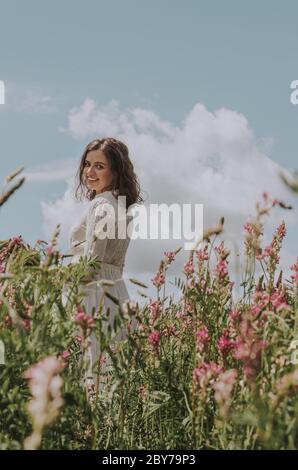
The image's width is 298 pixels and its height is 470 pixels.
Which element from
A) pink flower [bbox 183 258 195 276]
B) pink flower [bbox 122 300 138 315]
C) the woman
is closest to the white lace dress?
the woman

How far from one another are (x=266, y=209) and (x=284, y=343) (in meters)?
0.51

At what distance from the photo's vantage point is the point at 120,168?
5797 millimetres

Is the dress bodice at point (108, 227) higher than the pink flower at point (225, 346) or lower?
higher

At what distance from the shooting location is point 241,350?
1.45m

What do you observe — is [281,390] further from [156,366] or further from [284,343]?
[156,366]

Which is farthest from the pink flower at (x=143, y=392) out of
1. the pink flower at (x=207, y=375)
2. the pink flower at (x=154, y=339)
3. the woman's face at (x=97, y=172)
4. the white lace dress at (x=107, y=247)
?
the woman's face at (x=97, y=172)

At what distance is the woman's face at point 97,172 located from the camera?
5645 millimetres

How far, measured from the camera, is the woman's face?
5.64 m

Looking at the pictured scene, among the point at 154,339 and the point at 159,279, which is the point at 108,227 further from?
the point at 154,339

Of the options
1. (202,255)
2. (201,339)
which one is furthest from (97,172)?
(201,339)

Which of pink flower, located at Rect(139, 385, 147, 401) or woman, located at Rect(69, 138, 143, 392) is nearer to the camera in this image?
pink flower, located at Rect(139, 385, 147, 401)

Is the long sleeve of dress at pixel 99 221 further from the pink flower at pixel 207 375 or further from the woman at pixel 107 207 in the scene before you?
the pink flower at pixel 207 375

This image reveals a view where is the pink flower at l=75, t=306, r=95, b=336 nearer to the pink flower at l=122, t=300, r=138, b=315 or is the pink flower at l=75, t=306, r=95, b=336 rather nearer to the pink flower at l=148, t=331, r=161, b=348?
the pink flower at l=122, t=300, r=138, b=315

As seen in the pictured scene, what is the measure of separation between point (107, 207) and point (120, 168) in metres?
0.69
